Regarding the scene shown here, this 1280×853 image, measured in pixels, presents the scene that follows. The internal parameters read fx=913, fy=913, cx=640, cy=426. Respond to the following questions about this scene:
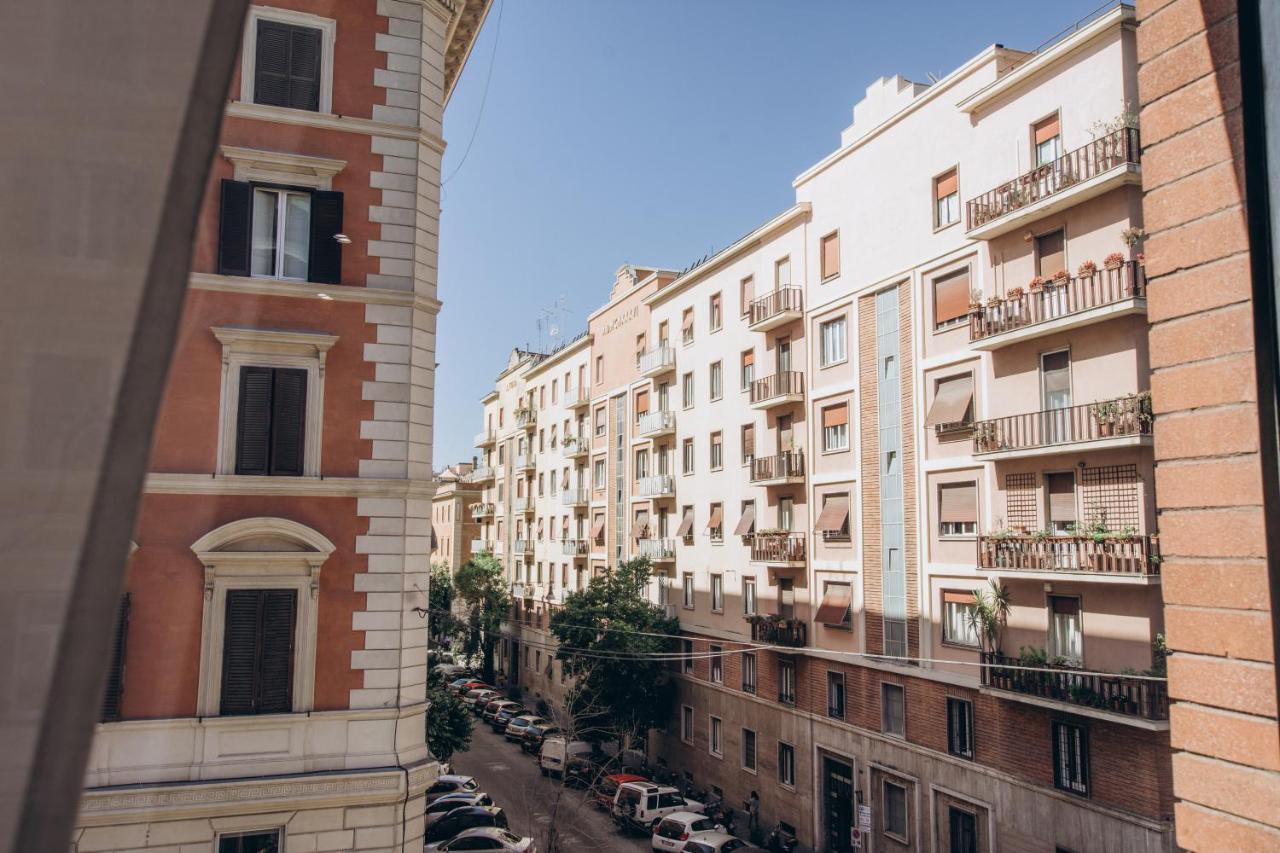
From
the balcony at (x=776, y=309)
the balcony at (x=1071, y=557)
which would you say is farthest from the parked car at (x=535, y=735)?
the balcony at (x=1071, y=557)

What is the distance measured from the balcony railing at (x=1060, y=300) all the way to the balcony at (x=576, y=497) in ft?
83.4

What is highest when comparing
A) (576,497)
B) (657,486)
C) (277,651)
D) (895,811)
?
(657,486)

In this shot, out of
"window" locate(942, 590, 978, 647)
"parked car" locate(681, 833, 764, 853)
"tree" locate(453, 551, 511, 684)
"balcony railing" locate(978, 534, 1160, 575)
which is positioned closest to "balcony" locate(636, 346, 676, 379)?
"tree" locate(453, 551, 511, 684)

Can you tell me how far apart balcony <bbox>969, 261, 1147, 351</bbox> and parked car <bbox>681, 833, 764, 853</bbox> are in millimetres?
13068

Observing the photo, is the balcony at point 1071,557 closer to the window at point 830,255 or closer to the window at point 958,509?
the window at point 958,509

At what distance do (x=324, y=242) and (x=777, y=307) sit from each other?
18.5 m

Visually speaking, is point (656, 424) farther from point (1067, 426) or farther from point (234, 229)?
point (234, 229)

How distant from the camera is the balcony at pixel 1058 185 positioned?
16.0 metres

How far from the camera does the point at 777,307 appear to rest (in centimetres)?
2692

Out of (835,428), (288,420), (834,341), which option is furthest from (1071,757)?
(288,420)

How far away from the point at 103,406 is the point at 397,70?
10.2m

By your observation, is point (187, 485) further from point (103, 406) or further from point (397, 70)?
point (103, 406)

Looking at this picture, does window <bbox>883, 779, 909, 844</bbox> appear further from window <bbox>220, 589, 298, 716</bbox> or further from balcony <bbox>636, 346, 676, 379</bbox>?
balcony <bbox>636, 346, 676, 379</bbox>

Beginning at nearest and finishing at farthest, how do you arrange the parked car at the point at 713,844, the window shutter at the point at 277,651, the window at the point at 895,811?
the window shutter at the point at 277,651 → the window at the point at 895,811 → the parked car at the point at 713,844
